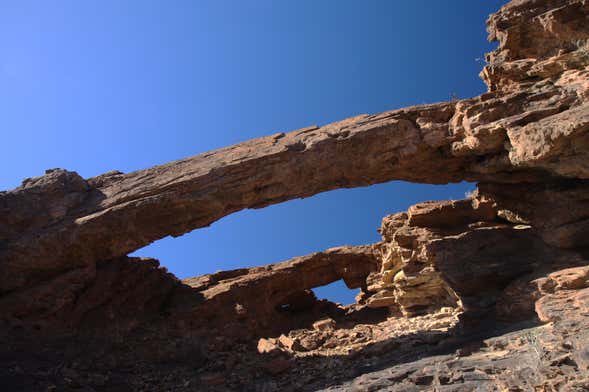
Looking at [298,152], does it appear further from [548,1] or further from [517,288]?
[548,1]

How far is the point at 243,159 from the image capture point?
580 inches

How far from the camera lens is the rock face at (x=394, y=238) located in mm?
11539

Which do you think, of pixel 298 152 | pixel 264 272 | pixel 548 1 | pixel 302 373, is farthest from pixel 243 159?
pixel 548 1

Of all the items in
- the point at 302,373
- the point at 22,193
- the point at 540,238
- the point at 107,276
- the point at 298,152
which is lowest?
the point at 302,373

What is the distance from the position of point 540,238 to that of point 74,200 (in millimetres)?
14393

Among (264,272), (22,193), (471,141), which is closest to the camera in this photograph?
(471,141)

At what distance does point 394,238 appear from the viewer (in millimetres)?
18453

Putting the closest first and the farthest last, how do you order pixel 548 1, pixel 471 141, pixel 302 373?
pixel 302 373 → pixel 471 141 → pixel 548 1

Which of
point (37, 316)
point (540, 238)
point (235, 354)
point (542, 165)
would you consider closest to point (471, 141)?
point (542, 165)

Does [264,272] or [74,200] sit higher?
[74,200]

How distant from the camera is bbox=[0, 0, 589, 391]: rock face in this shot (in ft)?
37.9

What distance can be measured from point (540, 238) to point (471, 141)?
11.1ft

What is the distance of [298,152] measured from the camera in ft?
47.7

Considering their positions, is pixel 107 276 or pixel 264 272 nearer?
pixel 107 276
